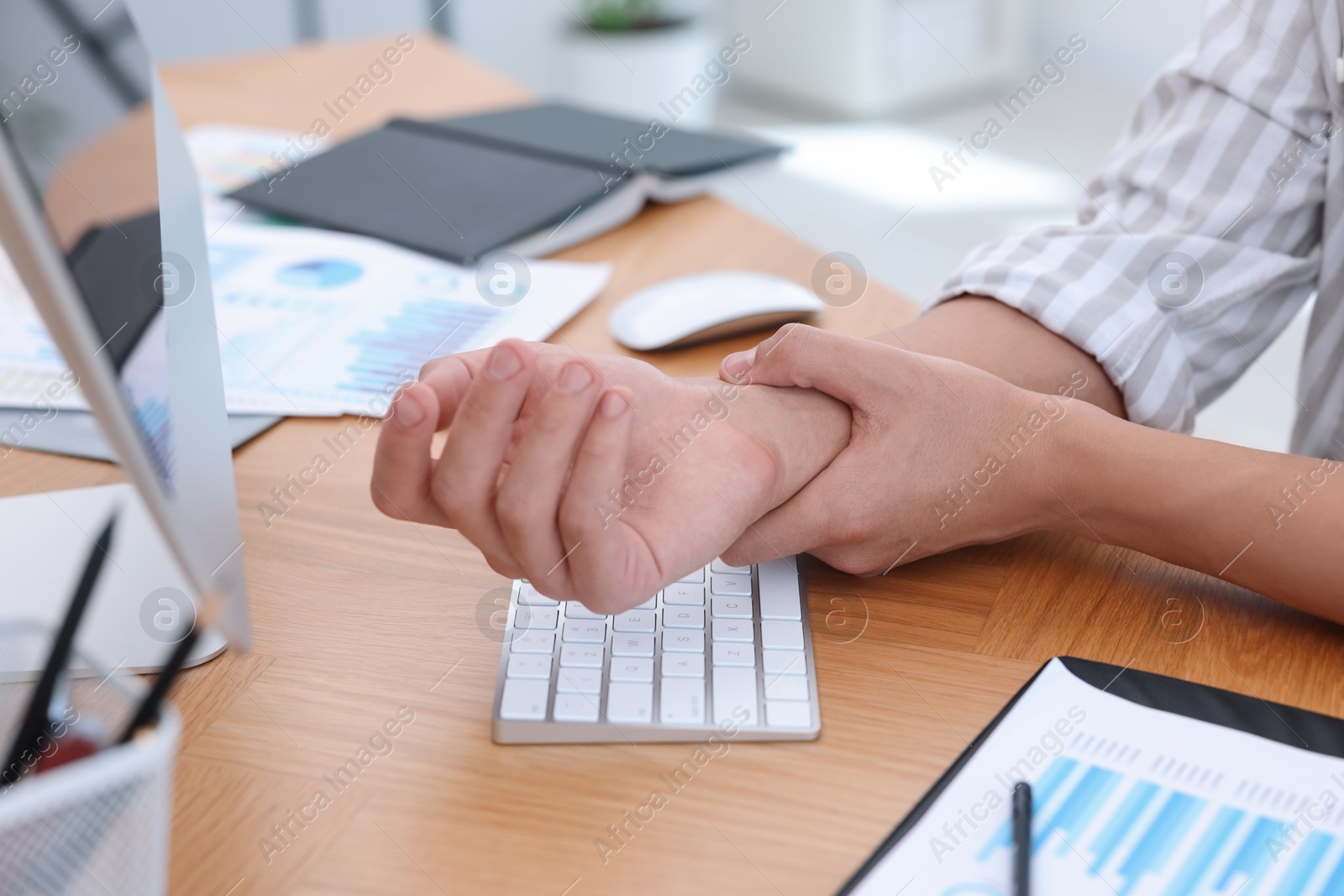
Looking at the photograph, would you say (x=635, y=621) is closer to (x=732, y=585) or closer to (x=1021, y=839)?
(x=732, y=585)

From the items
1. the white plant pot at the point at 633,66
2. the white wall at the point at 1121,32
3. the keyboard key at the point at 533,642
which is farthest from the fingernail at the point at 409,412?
the white wall at the point at 1121,32

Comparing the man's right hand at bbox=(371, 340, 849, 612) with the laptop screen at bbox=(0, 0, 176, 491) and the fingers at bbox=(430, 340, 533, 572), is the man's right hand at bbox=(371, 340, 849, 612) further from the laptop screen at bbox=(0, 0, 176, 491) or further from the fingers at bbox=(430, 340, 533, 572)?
the laptop screen at bbox=(0, 0, 176, 491)

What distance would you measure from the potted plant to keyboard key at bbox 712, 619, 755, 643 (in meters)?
2.91

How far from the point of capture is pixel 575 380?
0.44m

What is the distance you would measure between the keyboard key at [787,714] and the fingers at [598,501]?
0.08 metres

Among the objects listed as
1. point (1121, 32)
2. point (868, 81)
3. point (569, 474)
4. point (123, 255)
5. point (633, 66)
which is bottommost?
point (1121, 32)

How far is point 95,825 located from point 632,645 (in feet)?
0.85

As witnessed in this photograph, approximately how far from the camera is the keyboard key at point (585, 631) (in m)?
0.51

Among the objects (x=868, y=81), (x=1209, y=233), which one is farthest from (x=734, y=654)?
(x=868, y=81)

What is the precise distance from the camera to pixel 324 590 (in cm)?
56

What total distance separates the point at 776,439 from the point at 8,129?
1.18 feet

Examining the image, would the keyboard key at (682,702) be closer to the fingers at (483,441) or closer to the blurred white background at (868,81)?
the fingers at (483,441)

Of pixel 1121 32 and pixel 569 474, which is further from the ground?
pixel 569 474

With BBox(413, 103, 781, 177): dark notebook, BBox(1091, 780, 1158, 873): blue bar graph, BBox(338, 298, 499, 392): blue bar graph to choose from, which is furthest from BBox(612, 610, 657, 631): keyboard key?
BBox(413, 103, 781, 177): dark notebook
